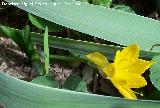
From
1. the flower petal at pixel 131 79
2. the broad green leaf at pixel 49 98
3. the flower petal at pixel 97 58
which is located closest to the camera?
the broad green leaf at pixel 49 98

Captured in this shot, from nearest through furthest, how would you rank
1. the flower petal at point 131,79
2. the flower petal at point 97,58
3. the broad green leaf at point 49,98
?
1. the broad green leaf at point 49,98
2. the flower petal at point 131,79
3. the flower petal at point 97,58

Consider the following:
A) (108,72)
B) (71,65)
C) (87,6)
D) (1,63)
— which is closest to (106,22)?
(87,6)

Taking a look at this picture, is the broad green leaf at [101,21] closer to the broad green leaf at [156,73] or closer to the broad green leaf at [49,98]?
the broad green leaf at [156,73]

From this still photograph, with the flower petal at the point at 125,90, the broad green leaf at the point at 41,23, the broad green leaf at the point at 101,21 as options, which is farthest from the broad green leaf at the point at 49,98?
the broad green leaf at the point at 41,23

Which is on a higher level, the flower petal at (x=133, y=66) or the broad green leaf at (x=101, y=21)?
the broad green leaf at (x=101, y=21)

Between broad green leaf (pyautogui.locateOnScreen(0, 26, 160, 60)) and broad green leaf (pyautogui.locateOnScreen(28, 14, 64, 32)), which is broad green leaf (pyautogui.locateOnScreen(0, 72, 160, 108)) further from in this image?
broad green leaf (pyautogui.locateOnScreen(28, 14, 64, 32))

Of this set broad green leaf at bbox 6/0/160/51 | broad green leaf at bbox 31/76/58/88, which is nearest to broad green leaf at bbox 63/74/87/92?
broad green leaf at bbox 31/76/58/88

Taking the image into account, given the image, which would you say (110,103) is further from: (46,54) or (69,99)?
(46,54)

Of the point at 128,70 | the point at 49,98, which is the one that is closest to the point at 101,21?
the point at 128,70
